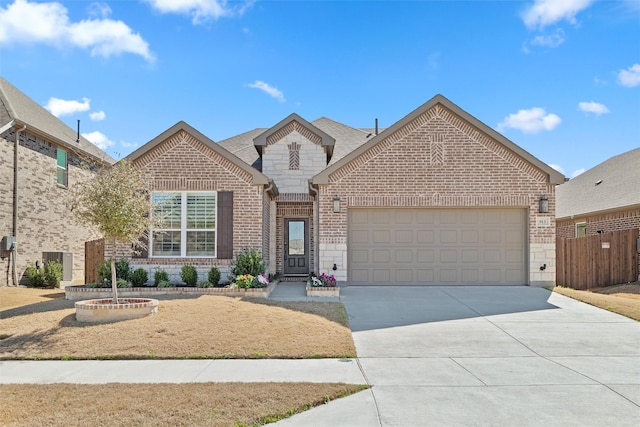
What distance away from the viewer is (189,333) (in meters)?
8.64

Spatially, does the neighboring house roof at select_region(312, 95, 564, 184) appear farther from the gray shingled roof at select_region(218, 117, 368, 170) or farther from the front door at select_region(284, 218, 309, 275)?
the gray shingled roof at select_region(218, 117, 368, 170)

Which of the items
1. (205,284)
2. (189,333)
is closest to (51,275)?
(205,284)

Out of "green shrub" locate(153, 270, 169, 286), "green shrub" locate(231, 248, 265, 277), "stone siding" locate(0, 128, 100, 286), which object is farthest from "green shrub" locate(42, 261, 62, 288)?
"green shrub" locate(231, 248, 265, 277)

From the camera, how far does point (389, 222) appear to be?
14289mm

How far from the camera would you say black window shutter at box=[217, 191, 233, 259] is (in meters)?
13.6

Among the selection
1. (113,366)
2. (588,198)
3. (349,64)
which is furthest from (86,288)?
(588,198)

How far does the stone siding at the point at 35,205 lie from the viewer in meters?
15.4

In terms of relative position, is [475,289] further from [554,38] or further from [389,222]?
[554,38]

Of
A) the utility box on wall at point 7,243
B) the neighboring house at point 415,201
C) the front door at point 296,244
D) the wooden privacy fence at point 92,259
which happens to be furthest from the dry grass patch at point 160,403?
the front door at point 296,244

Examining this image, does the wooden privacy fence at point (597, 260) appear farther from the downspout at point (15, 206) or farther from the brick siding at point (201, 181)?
the downspout at point (15, 206)

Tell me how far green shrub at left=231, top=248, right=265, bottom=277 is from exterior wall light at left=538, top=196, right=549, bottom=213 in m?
8.49

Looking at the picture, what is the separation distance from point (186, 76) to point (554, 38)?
10.3 m

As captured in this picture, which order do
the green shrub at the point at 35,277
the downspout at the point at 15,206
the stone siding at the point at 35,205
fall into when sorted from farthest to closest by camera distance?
the green shrub at the point at 35,277
the downspout at the point at 15,206
the stone siding at the point at 35,205

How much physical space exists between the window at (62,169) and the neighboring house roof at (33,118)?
1.13 feet
